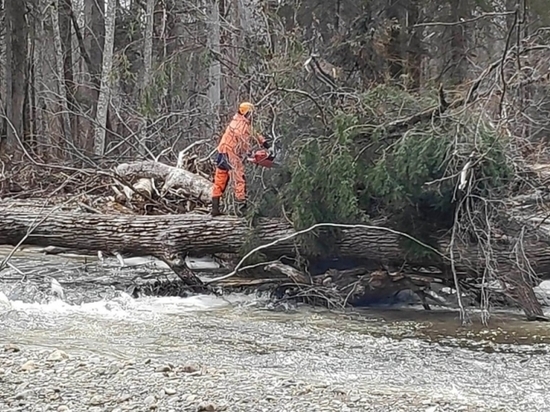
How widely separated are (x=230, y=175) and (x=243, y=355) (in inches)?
170

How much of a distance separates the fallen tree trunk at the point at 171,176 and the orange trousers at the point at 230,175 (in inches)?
59.7

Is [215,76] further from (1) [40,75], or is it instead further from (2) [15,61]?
(1) [40,75]

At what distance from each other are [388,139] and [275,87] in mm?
1716

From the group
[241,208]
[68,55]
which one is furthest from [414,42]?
[68,55]

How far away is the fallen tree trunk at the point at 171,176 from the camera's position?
42.5 feet

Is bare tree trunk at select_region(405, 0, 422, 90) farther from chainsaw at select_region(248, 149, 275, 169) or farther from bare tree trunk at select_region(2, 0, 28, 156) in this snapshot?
bare tree trunk at select_region(2, 0, 28, 156)

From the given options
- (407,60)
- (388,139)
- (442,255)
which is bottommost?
(442,255)

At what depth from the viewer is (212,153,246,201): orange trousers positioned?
1077 centimetres

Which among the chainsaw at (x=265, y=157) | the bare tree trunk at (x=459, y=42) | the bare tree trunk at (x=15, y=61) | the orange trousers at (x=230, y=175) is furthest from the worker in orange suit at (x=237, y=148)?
the bare tree trunk at (x=15, y=61)

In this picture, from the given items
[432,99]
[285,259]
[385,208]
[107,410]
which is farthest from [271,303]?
[107,410]

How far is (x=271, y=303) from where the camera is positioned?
10250 millimetres

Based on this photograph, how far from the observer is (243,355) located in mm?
7348

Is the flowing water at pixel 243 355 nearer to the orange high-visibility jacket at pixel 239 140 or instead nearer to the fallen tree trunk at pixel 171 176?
the orange high-visibility jacket at pixel 239 140

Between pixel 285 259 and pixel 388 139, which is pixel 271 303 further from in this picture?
pixel 388 139
